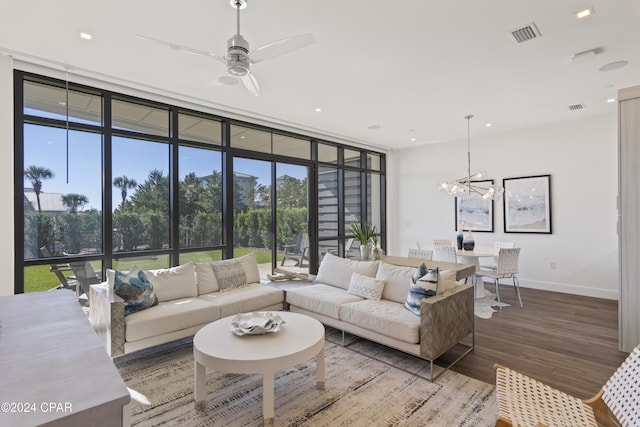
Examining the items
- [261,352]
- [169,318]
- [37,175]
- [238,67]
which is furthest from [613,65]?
[37,175]

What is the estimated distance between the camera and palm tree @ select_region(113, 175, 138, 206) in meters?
4.07

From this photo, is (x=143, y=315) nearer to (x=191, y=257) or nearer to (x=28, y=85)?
(x=191, y=257)

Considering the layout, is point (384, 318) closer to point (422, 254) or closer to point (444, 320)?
point (444, 320)

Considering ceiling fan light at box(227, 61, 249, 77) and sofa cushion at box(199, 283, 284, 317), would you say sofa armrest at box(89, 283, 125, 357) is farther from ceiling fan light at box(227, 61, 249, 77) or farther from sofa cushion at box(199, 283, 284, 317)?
ceiling fan light at box(227, 61, 249, 77)

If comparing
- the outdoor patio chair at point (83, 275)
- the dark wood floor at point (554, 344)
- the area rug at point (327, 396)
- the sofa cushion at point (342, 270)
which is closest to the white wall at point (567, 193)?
the dark wood floor at point (554, 344)

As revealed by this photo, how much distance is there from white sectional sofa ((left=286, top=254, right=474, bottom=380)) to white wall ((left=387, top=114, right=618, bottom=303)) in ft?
10.4

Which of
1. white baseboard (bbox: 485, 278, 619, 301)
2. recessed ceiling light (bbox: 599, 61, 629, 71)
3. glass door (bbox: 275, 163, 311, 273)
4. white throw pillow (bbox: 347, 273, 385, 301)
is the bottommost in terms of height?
white baseboard (bbox: 485, 278, 619, 301)

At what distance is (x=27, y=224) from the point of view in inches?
137

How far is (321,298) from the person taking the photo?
145 inches

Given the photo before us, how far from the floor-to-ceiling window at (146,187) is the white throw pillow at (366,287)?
84.8 inches

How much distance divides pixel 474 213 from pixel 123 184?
621 centimetres

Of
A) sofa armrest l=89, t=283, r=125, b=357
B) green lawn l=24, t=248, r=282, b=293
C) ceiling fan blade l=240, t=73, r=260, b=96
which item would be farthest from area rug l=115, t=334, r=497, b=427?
ceiling fan blade l=240, t=73, r=260, b=96

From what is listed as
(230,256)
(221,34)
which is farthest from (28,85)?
(230,256)

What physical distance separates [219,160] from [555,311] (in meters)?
5.36
